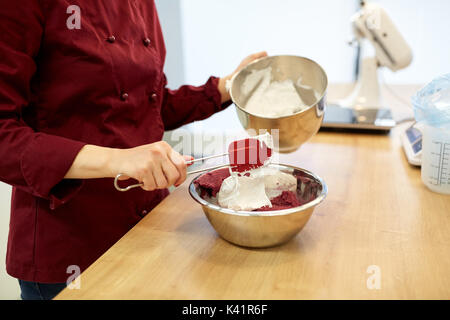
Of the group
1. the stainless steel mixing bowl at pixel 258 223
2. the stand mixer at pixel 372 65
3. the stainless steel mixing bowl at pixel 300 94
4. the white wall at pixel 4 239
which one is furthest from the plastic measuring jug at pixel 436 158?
the white wall at pixel 4 239

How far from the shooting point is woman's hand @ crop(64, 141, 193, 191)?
28.9 inches

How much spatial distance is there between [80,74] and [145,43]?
0.70 ft

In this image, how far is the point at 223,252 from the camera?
807 mm

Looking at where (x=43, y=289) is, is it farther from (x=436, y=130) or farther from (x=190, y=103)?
(x=436, y=130)

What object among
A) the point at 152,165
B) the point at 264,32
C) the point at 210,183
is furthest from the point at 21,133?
the point at 264,32

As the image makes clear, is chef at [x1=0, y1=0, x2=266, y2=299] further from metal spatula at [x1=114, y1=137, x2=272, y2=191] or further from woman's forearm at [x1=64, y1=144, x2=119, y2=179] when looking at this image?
metal spatula at [x1=114, y1=137, x2=272, y2=191]

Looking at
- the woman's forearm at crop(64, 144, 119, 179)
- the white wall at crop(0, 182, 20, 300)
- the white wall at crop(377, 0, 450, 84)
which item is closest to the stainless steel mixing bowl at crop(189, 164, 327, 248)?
the woman's forearm at crop(64, 144, 119, 179)

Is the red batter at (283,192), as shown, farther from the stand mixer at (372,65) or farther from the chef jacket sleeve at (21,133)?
the stand mixer at (372,65)

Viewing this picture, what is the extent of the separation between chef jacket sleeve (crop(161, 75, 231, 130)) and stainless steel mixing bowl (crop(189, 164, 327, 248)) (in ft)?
1.55

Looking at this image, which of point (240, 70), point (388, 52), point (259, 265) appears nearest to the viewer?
point (259, 265)

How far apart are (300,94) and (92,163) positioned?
0.62 meters

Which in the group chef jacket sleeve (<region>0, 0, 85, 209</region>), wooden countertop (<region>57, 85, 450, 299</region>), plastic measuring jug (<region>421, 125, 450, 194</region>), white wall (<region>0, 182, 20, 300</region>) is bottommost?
white wall (<region>0, 182, 20, 300</region>)
